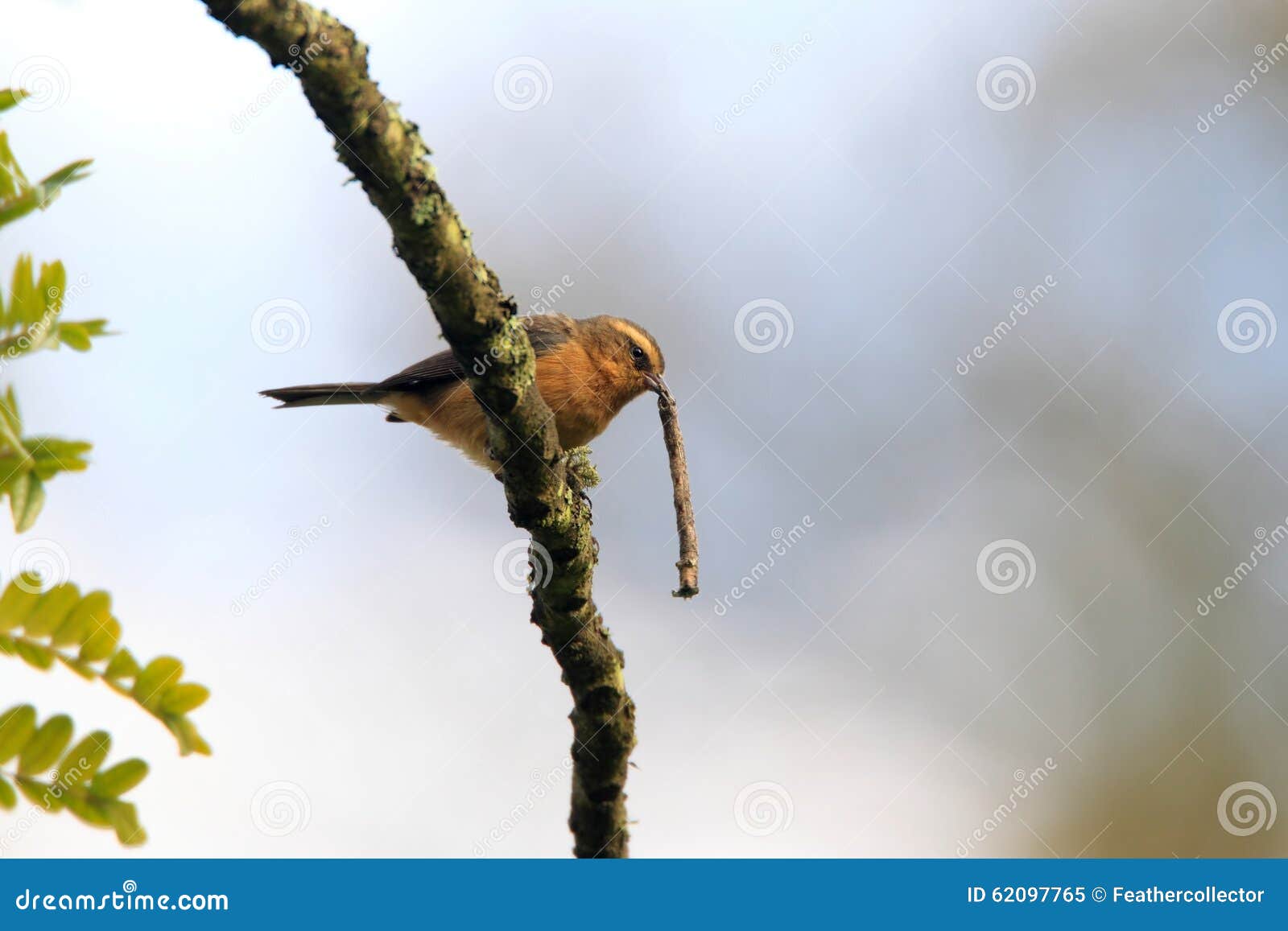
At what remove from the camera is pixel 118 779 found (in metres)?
1.32

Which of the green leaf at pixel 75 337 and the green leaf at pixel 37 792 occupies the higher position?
the green leaf at pixel 75 337

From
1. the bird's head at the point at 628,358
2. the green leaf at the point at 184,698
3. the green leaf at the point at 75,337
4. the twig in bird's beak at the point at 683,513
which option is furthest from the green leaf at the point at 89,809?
the bird's head at the point at 628,358

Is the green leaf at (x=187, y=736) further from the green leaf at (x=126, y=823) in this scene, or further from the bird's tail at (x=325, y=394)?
the bird's tail at (x=325, y=394)

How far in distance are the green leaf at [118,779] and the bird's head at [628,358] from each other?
537 cm

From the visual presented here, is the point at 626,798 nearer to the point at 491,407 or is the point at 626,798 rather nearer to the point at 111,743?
the point at 491,407

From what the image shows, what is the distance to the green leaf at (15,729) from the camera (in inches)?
50.4

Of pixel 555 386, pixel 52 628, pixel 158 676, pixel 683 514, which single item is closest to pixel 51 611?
pixel 52 628

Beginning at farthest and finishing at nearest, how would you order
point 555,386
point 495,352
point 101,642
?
point 555,386 → point 495,352 → point 101,642

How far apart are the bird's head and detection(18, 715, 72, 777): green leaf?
17.7 feet

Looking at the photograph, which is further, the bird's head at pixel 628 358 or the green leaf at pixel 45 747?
the bird's head at pixel 628 358

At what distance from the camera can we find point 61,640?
1319 millimetres

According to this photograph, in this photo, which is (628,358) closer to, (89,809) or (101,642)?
(101,642)

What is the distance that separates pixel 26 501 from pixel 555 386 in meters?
5.38

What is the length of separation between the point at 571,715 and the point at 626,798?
44 cm
